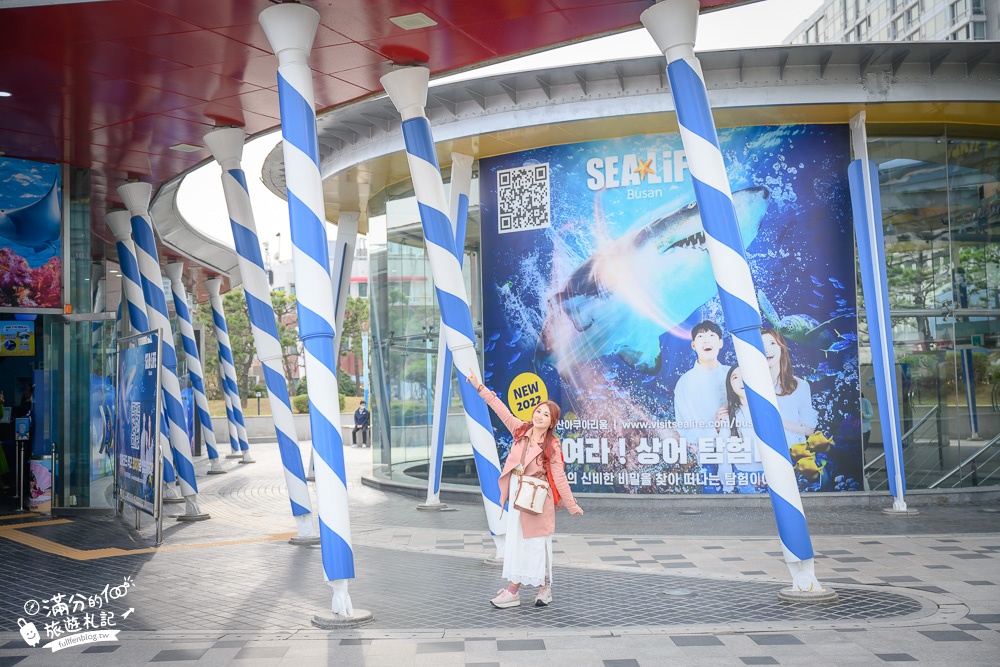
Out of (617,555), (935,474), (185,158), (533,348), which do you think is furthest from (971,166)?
(185,158)

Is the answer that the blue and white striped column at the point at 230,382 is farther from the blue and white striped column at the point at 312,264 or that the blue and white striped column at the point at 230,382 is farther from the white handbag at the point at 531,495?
the white handbag at the point at 531,495

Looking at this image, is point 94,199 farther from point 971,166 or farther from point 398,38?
point 971,166

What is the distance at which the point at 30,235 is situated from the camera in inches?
499

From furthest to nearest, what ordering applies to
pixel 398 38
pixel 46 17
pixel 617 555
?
pixel 617 555, pixel 398 38, pixel 46 17

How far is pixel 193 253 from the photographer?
24859 millimetres

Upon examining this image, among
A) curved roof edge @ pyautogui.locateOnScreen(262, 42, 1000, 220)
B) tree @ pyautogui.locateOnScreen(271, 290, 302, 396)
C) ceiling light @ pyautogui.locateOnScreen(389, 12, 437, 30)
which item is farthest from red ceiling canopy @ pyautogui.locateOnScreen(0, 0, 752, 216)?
tree @ pyautogui.locateOnScreen(271, 290, 302, 396)

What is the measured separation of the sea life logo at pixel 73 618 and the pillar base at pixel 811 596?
5203mm

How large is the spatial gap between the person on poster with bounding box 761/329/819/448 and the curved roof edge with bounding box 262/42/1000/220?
3668mm

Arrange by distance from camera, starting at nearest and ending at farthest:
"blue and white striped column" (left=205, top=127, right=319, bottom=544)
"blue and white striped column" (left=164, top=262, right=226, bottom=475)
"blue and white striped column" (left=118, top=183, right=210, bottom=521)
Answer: "blue and white striped column" (left=205, top=127, right=319, bottom=544) < "blue and white striped column" (left=118, top=183, right=210, bottom=521) < "blue and white striped column" (left=164, top=262, right=226, bottom=475)

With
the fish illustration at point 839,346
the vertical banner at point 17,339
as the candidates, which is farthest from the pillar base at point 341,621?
the vertical banner at point 17,339

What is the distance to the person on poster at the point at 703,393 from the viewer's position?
13.8m

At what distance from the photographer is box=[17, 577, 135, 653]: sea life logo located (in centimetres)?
670

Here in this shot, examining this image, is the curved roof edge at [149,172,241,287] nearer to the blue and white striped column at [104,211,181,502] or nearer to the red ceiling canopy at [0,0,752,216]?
the blue and white striped column at [104,211,181,502]

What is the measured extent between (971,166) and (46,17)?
44.1ft
